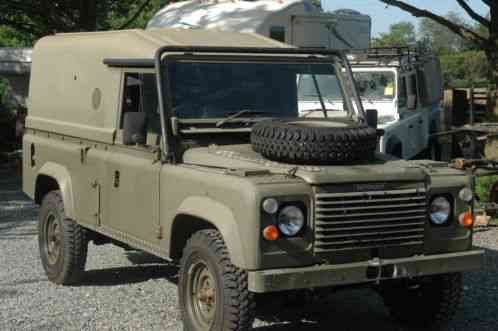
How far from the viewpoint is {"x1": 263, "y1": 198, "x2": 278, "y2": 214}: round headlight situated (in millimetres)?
5230

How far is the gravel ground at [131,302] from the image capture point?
662 centimetres

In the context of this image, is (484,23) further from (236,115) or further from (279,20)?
(236,115)

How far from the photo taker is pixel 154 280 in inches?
318

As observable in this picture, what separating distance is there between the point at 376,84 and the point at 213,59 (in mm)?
7237

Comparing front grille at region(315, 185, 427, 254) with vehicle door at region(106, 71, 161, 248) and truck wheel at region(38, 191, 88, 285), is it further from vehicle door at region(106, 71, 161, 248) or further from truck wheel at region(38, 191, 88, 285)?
truck wheel at region(38, 191, 88, 285)

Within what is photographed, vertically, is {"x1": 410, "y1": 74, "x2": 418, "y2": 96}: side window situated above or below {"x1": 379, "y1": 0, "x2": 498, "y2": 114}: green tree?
below

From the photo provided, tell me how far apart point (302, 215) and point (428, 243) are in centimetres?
94

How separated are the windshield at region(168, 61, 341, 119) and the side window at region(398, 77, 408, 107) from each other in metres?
6.72

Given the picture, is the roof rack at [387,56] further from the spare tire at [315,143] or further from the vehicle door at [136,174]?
the spare tire at [315,143]

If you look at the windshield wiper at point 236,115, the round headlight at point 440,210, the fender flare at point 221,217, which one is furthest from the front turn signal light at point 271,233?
the windshield wiper at point 236,115

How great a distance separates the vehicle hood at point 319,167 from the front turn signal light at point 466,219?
0.28 metres

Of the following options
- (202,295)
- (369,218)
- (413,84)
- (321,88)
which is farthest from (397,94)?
(202,295)

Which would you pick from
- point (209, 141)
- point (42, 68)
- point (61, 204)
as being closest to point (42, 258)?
point (61, 204)

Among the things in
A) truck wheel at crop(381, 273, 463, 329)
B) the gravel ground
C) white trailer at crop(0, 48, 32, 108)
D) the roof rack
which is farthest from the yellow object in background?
white trailer at crop(0, 48, 32, 108)
